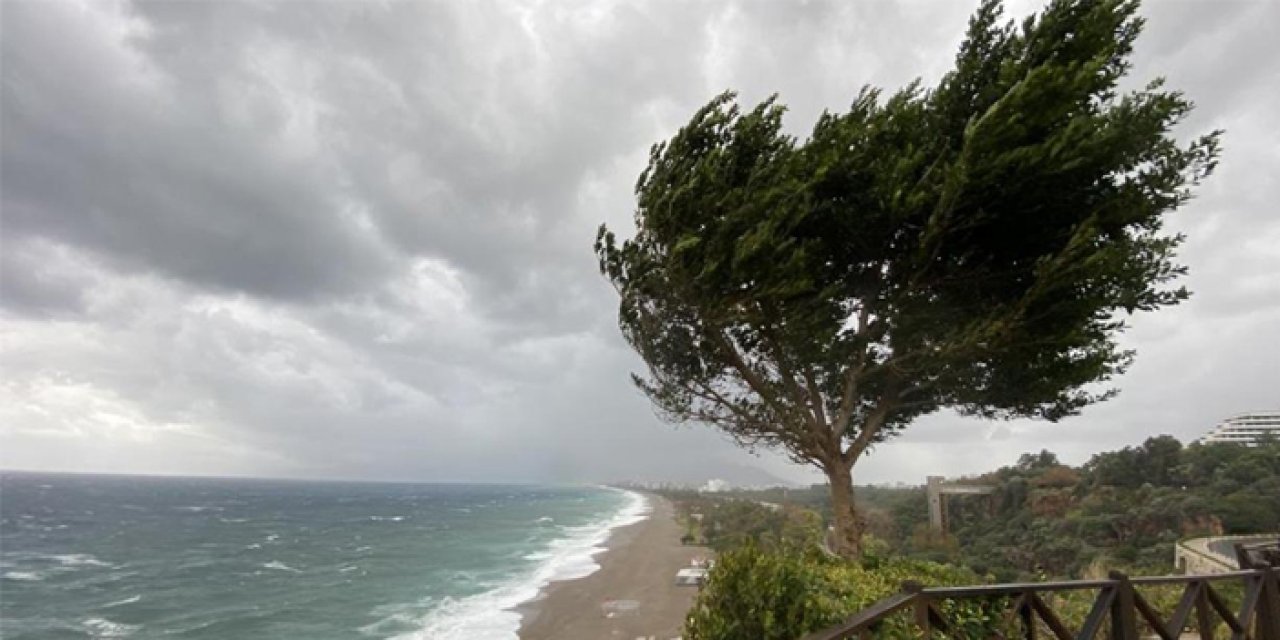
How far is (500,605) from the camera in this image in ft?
115

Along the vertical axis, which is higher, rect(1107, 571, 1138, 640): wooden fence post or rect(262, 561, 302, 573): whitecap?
rect(1107, 571, 1138, 640): wooden fence post

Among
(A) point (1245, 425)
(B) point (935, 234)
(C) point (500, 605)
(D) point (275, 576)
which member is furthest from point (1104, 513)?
(A) point (1245, 425)

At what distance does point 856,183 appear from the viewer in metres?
9.12

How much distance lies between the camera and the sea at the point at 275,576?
31906mm

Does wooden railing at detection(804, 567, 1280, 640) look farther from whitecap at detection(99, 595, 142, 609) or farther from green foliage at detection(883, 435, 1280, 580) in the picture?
whitecap at detection(99, 595, 142, 609)

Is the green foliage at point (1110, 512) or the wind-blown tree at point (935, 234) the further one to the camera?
the green foliage at point (1110, 512)

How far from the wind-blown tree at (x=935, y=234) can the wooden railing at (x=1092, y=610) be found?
3.50m

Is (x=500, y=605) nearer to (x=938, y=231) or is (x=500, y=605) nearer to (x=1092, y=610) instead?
(x=938, y=231)

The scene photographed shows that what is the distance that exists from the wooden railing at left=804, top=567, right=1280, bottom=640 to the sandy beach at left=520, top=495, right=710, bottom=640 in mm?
23041

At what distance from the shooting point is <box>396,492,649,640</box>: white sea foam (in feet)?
94.0

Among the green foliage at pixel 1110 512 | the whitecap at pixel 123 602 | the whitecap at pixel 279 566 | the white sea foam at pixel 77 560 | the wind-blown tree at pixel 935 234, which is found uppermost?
the wind-blown tree at pixel 935 234

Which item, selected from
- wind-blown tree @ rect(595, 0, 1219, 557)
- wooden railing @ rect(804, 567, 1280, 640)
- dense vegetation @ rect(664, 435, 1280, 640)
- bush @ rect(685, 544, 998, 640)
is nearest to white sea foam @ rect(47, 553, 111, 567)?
dense vegetation @ rect(664, 435, 1280, 640)

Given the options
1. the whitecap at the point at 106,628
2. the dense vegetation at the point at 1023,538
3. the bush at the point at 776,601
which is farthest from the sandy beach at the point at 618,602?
the bush at the point at 776,601

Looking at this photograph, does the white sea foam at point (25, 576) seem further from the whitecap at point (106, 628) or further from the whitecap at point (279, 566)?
the whitecap at point (106, 628)
